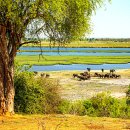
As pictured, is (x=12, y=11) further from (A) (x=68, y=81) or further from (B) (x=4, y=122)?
(A) (x=68, y=81)

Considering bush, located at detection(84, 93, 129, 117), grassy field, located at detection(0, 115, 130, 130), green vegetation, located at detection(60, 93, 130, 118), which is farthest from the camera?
bush, located at detection(84, 93, 129, 117)

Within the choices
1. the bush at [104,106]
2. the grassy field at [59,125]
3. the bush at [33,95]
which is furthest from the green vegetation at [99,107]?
the grassy field at [59,125]

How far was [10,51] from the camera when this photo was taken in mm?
21047

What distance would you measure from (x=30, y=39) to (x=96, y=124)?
21.7ft

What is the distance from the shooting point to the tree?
61.2 ft

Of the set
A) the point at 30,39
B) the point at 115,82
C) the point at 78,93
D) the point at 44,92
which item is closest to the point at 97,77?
the point at 115,82

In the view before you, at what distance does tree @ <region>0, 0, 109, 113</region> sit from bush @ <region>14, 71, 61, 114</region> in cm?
489

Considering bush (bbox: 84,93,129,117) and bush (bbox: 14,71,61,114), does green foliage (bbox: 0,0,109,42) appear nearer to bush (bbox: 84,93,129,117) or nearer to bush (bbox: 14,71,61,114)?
bush (bbox: 14,71,61,114)

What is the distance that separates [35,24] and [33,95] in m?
6.98

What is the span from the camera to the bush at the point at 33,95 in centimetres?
2605

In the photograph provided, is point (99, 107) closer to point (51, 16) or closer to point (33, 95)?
point (33, 95)

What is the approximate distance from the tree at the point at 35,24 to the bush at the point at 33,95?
4.89m

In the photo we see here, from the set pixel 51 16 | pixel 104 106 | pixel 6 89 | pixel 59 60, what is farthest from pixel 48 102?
pixel 59 60

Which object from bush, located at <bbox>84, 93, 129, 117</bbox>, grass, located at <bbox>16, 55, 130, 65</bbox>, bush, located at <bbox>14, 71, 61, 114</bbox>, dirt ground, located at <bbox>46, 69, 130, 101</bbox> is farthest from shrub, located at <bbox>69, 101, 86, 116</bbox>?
grass, located at <bbox>16, 55, 130, 65</bbox>
